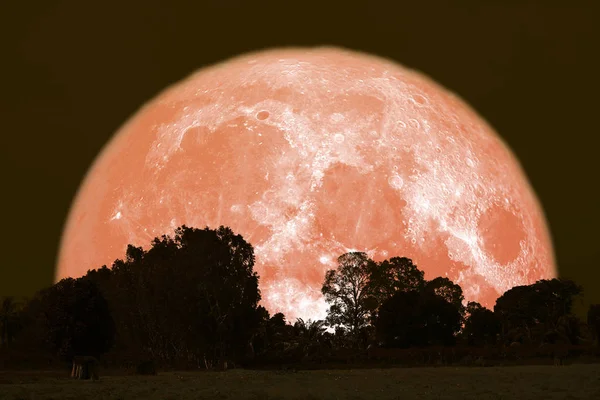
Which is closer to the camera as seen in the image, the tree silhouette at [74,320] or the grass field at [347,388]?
the grass field at [347,388]

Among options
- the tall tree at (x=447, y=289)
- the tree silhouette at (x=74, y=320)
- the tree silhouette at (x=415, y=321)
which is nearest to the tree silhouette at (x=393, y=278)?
the tall tree at (x=447, y=289)

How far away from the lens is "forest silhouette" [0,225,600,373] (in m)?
74.5

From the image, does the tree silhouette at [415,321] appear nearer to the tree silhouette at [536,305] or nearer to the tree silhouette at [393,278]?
the tree silhouette at [393,278]

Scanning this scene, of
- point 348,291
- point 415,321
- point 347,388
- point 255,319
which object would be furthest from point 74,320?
point 348,291

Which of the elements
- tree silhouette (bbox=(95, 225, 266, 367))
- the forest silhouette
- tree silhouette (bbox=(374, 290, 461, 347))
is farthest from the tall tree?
tree silhouette (bbox=(95, 225, 266, 367))

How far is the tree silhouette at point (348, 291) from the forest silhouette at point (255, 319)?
18 centimetres

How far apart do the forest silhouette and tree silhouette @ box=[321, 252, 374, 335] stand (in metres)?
0.18

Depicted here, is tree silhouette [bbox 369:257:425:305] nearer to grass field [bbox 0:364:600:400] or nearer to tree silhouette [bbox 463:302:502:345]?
tree silhouette [bbox 463:302:502:345]

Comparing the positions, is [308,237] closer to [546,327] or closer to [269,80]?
[269,80]

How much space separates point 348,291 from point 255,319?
3843cm

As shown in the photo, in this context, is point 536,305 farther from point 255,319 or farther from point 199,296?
point 199,296

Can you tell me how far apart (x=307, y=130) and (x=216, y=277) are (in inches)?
1448

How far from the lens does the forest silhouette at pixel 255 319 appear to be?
74538 millimetres

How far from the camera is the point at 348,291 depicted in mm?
120375
